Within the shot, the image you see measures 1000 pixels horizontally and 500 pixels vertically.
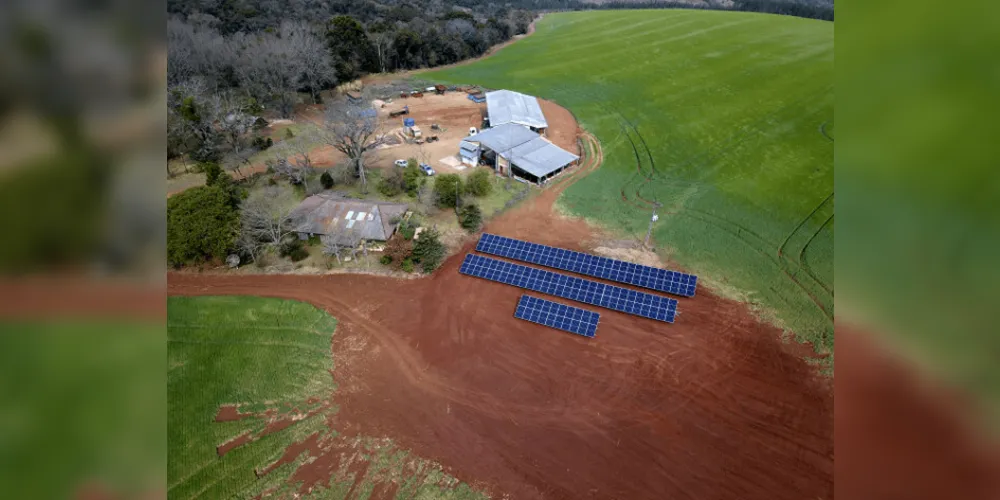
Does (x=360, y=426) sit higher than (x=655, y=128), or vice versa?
(x=655, y=128)

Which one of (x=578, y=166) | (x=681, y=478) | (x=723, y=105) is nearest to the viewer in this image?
(x=681, y=478)

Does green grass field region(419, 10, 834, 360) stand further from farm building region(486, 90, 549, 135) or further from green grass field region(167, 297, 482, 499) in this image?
green grass field region(167, 297, 482, 499)

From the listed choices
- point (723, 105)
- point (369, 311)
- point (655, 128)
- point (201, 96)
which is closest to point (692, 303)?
point (369, 311)

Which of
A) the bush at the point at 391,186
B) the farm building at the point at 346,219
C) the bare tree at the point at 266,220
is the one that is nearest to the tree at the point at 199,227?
the bare tree at the point at 266,220
